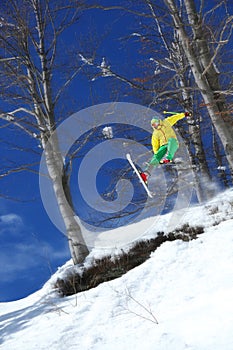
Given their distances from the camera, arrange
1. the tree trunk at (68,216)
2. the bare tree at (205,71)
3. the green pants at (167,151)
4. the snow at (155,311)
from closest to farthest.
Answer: the snow at (155,311) < the bare tree at (205,71) < the green pants at (167,151) < the tree trunk at (68,216)

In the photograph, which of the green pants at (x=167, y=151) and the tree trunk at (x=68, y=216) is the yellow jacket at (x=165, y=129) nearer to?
the green pants at (x=167, y=151)

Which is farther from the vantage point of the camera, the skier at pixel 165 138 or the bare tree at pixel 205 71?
the skier at pixel 165 138

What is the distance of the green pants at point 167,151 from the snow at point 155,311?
5.78 feet

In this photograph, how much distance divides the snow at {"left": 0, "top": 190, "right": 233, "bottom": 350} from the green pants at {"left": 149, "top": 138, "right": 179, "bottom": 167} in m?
1.76

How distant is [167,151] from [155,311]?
3.80m

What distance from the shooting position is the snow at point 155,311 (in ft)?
7.49

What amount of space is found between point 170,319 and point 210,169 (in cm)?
1029

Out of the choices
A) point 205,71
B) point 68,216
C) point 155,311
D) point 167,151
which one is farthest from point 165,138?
point 155,311

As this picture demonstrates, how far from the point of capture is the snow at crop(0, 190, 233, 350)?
228cm

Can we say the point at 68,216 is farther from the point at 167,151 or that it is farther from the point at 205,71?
the point at 205,71

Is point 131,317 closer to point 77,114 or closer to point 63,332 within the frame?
point 63,332

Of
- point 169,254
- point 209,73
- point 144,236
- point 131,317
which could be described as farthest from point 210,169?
point 131,317

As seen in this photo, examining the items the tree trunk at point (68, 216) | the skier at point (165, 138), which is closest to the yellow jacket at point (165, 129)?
the skier at point (165, 138)

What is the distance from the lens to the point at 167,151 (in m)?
6.28
